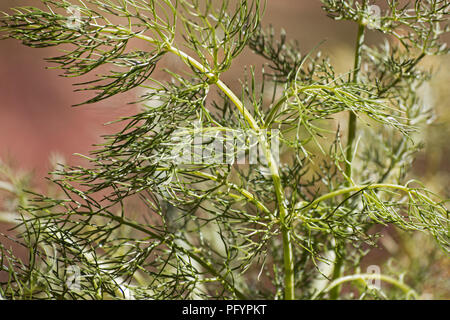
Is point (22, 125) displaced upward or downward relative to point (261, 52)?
upward

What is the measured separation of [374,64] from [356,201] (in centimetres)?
16

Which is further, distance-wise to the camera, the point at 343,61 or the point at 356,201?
the point at 343,61

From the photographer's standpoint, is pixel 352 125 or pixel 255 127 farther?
pixel 352 125

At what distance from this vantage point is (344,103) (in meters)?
0.33

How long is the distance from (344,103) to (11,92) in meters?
0.68

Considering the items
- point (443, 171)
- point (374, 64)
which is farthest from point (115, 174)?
point (443, 171)

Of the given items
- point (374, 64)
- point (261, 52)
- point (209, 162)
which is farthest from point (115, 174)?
point (374, 64)

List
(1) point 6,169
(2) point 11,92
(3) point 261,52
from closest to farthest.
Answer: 1. (3) point 261,52
2. (1) point 6,169
3. (2) point 11,92

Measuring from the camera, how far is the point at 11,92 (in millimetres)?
831

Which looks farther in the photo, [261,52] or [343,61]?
[343,61]
